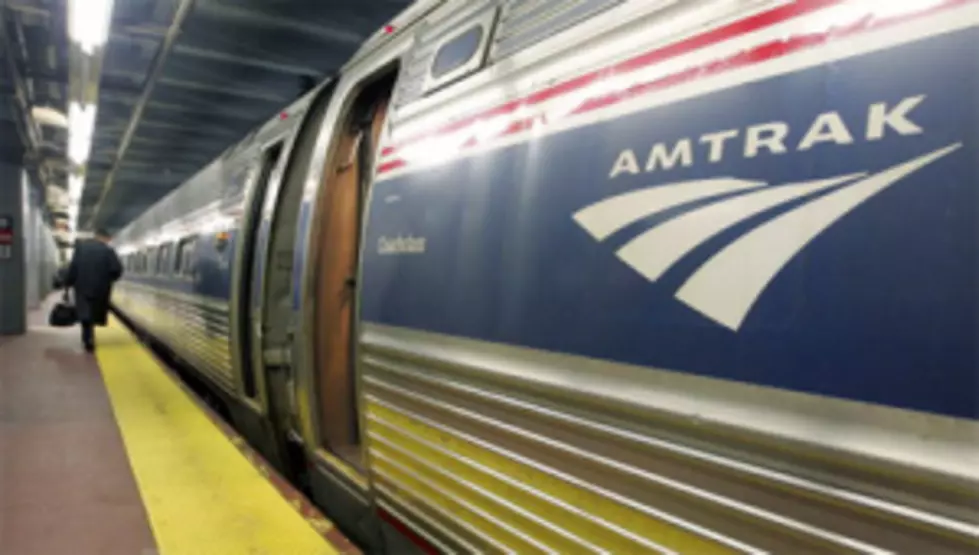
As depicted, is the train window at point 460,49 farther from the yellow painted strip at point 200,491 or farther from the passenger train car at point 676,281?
the yellow painted strip at point 200,491

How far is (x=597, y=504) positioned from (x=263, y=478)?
7.86ft

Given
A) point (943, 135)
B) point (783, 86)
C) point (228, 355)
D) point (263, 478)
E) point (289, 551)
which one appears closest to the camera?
point (943, 135)

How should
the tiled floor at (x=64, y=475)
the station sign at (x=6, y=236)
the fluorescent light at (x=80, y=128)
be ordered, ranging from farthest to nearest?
the station sign at (x=6, y=236) < the fluorescent light at (x=80, y=128) < the tiled floor at (x=64, y=475)

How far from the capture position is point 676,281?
1.31 meters

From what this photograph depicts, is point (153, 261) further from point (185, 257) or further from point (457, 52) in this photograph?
point (457, 52)

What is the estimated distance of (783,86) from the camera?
3.87 feet

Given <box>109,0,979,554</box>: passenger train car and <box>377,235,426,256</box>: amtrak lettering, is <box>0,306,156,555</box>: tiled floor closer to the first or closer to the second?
<box>109,0,979,554</box>: passenger train car

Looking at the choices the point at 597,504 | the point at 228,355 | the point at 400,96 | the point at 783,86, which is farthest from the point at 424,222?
the point at 228,355

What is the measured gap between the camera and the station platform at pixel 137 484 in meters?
2.63

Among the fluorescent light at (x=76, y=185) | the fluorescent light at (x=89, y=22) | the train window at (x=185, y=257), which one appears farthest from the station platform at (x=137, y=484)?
the fluorescent light at (x=76, y=185)

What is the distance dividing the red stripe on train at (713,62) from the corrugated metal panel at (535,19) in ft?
0.62

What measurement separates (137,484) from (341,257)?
1.62 m

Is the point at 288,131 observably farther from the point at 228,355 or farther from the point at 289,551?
the point at 289,551

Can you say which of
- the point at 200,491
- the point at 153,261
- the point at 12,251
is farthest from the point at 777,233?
the point at 12,251
